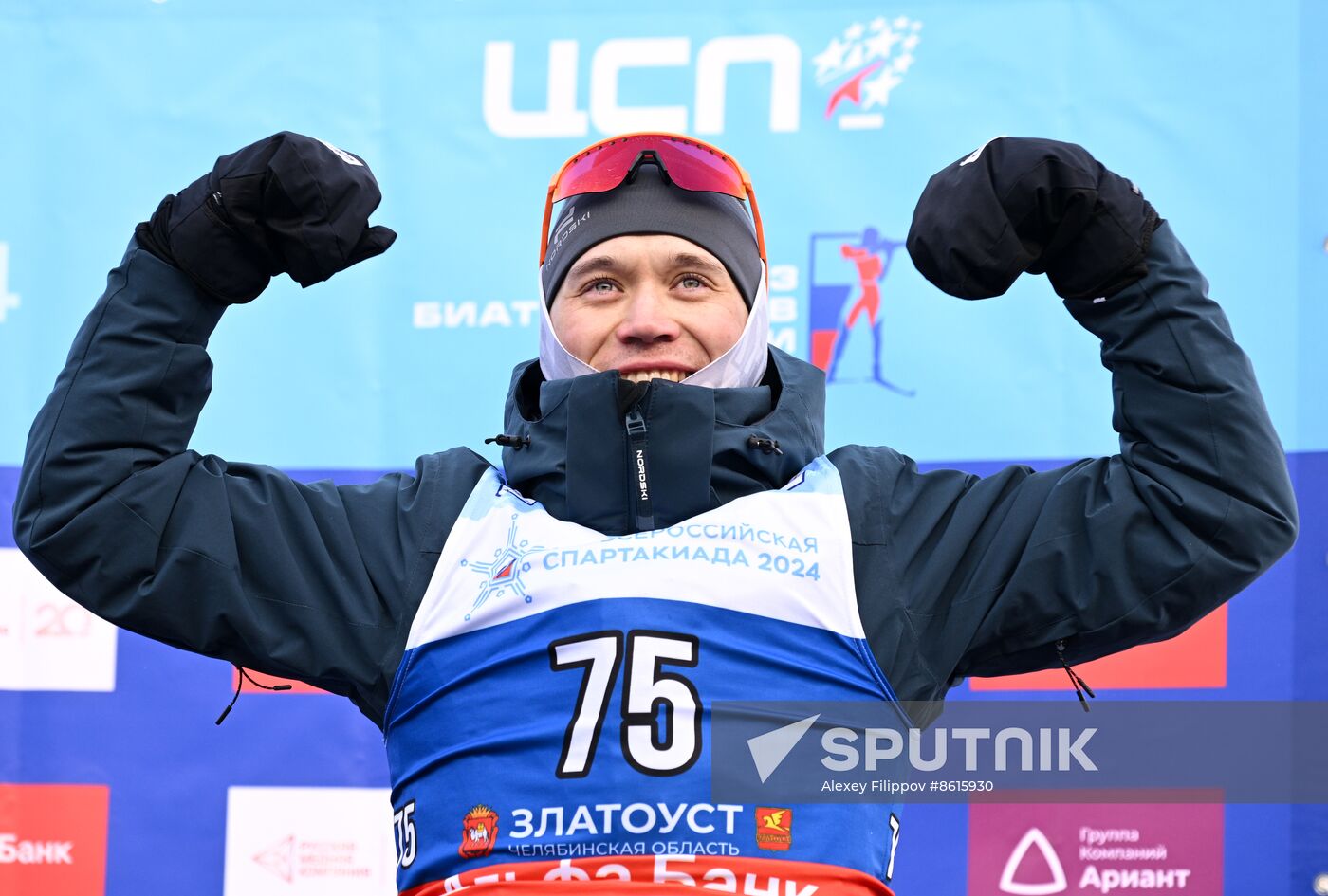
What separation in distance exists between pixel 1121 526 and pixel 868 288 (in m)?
1.04

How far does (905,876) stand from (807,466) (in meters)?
1.01

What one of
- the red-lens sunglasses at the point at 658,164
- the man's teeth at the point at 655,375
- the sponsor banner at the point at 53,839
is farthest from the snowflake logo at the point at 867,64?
the sponsor banner at the point at 53,839

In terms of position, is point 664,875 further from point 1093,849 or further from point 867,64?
point 867,64

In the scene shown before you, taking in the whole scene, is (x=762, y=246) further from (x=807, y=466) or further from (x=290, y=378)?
(x=290, y=378)

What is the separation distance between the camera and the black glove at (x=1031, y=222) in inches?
60.7

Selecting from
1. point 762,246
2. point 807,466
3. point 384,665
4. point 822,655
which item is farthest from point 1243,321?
point 384,665

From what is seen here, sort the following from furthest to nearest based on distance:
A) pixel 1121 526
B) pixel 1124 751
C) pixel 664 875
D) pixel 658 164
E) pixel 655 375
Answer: pixel 1124 751 < pixel 658 164 < pixel 655 375 < pixel 1121 526 < pixel 664 875

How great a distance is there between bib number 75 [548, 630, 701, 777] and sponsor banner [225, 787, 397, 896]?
3.60 feet

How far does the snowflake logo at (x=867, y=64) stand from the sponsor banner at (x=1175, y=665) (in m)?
0.98

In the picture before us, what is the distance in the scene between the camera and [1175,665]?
2.40 m

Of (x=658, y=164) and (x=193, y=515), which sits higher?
(x=658, y=164)

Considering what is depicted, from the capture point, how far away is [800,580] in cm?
157

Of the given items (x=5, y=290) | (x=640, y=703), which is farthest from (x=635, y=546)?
(x=5, y=290)

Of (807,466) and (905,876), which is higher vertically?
(807,466)
